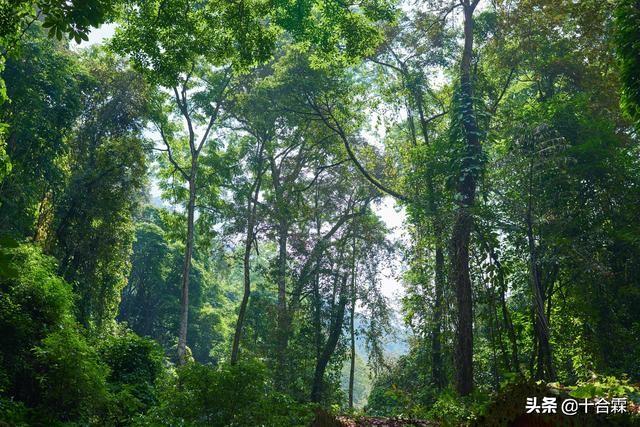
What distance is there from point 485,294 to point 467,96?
4.85m

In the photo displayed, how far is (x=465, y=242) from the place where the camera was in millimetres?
10398

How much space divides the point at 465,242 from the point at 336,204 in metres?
10.7

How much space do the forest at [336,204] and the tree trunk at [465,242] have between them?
0.05 m

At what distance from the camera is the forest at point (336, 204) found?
7.13m

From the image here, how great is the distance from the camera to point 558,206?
12016mm

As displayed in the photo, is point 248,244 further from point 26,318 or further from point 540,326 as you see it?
point 540,326

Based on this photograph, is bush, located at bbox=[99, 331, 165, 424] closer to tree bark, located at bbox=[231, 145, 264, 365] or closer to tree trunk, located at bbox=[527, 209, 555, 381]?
tree bark, located at bbox=[231, 145, 264, 365]

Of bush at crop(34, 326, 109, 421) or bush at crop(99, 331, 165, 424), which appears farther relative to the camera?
bush at crop(99, 331, 165, 424)

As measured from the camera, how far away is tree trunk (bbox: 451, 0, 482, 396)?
9.71 metres

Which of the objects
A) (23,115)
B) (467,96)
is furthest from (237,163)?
(467,96)

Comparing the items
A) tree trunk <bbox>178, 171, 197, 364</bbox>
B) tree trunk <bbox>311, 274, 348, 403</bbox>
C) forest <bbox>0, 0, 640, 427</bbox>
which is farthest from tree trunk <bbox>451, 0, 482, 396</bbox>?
tree trunk <bbox>178, 171, 197, 364</bbox>

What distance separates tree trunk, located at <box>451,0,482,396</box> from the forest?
0.05 meters

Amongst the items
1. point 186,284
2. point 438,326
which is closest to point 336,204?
point 186,284

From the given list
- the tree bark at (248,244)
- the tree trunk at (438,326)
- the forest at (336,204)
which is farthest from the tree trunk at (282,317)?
the tree trunk at (438,326)
